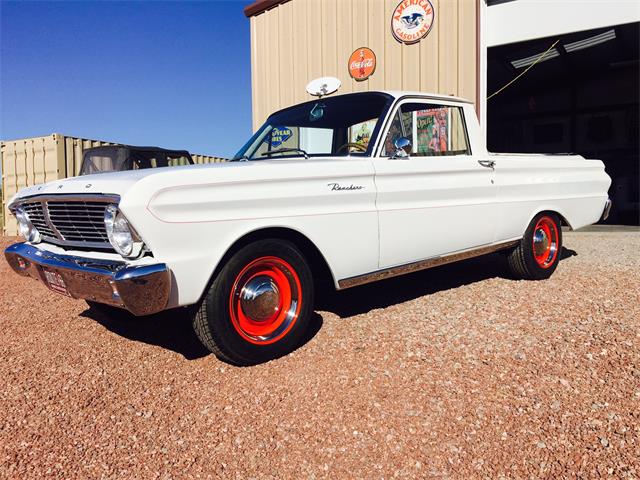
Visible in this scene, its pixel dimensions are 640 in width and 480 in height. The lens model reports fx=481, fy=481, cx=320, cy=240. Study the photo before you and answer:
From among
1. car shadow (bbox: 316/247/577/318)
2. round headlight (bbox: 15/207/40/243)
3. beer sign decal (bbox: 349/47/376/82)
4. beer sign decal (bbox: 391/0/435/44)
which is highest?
beer sign decal (bbox: 391/0/435/44)

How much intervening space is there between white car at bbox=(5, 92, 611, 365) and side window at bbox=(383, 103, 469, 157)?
1 cm

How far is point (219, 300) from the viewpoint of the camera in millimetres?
2650

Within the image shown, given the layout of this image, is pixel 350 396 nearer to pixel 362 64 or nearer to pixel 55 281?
pixel 55 281

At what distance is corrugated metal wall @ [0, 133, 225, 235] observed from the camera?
1105 cm

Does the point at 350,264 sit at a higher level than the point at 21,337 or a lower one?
higher

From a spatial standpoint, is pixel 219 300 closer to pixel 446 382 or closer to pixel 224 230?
pixel 224 230

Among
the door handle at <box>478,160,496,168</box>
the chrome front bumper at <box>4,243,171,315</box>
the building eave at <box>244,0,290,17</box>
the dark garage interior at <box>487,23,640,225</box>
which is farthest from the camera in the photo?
the dark garage interior at <box>487,23,640,225</box>

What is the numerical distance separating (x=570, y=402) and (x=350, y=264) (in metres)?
1.50

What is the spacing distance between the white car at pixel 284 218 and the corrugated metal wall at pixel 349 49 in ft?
14.3

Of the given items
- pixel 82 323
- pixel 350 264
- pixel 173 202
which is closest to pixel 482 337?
pixel 350 264

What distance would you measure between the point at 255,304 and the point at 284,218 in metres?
0.54

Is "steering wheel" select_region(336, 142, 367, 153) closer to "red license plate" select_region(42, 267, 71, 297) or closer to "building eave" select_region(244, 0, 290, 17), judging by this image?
"red license plate" select_region(42, 267, 71, 297)

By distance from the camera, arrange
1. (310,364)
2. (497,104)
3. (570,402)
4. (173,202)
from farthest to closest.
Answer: (497,104) < (310,364) < (173,202) < (570,402)

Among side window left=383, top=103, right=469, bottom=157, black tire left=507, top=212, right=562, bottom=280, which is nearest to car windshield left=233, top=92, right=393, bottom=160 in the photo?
side window left=383, top=103, right=469, bottom=157
